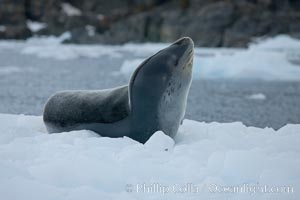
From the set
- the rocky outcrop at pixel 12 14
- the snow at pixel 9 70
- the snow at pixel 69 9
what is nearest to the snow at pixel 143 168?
the snow at pixel 9 70

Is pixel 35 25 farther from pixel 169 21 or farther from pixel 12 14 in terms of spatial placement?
pixel 169 21

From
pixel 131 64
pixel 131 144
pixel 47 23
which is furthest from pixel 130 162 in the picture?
pixel 47 23

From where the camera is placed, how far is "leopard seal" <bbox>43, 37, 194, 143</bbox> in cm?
482

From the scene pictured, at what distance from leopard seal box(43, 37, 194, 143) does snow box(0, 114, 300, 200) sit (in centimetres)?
48

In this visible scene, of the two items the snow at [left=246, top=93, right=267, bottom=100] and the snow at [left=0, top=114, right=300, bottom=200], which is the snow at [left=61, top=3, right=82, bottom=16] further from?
the snow at [left=0, top=114, right=300, bottom=200]

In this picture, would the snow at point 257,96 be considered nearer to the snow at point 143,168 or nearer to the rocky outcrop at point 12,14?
the snow at point 143,168

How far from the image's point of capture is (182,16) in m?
43.4

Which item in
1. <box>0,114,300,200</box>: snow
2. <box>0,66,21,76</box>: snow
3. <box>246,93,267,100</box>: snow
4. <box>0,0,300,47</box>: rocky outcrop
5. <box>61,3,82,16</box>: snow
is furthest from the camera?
<box>61,3,82,16</box>: snow

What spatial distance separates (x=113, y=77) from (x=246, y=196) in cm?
1333

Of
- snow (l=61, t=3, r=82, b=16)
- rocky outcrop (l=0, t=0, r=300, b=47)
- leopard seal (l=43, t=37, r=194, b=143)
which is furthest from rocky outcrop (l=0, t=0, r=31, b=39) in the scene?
leopard seal (l=43, t=37, r=194, b=143)

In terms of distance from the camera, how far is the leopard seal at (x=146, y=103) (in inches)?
190

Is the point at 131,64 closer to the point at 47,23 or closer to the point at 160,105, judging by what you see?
the point at 160,105

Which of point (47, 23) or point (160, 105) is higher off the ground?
point (160, 105)

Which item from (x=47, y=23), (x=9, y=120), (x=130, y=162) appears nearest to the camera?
(x=130, y=162)
